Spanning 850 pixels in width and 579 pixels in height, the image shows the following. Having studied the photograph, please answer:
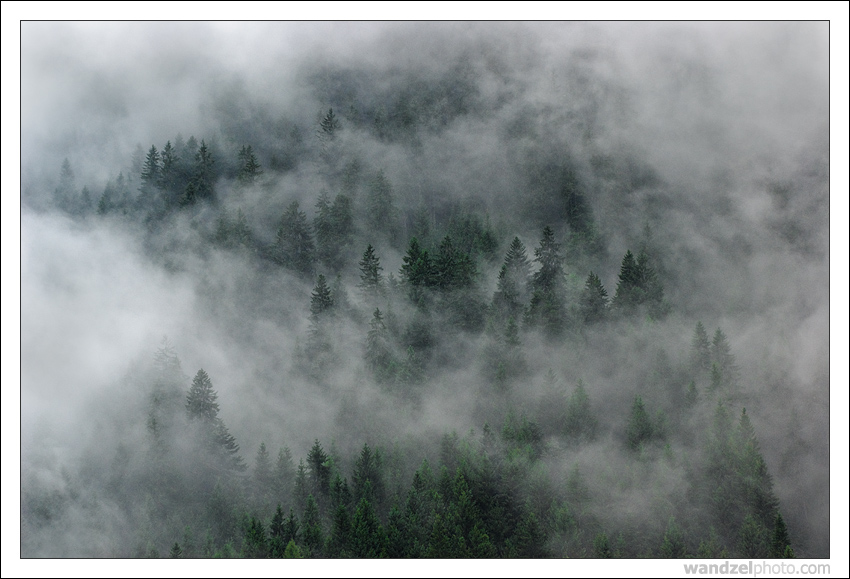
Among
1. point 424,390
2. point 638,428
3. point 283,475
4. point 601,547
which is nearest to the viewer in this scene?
point 601,547

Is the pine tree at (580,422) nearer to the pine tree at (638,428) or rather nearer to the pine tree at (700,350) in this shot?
the pine tree at (638,428)

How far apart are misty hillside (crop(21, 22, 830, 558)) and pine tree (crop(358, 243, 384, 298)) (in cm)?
6

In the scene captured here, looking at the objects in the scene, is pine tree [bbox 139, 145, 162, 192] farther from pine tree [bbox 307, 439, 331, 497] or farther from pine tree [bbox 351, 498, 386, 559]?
pine tree [bbox 351, 498, 386, 559]

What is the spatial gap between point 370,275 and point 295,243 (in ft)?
7.41

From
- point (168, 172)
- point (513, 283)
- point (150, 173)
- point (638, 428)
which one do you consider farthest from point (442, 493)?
point (150, 173)

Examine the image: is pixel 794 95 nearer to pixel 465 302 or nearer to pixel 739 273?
pixel 739 273

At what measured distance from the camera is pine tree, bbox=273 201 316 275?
21.0m

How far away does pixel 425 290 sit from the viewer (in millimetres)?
21047

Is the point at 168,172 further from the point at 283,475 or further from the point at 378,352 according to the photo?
the point at 283,475

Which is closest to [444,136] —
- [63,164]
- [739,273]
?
[739,273]

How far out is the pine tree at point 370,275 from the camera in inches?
818

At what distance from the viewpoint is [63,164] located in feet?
64.3

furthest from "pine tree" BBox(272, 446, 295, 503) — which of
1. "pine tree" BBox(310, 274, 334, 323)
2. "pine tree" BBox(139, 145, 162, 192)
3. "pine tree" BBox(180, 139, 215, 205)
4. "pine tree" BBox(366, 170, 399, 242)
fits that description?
"pine tree" BBox(139, 145, 162, 192)

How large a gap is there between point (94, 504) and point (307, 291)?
7467mm
